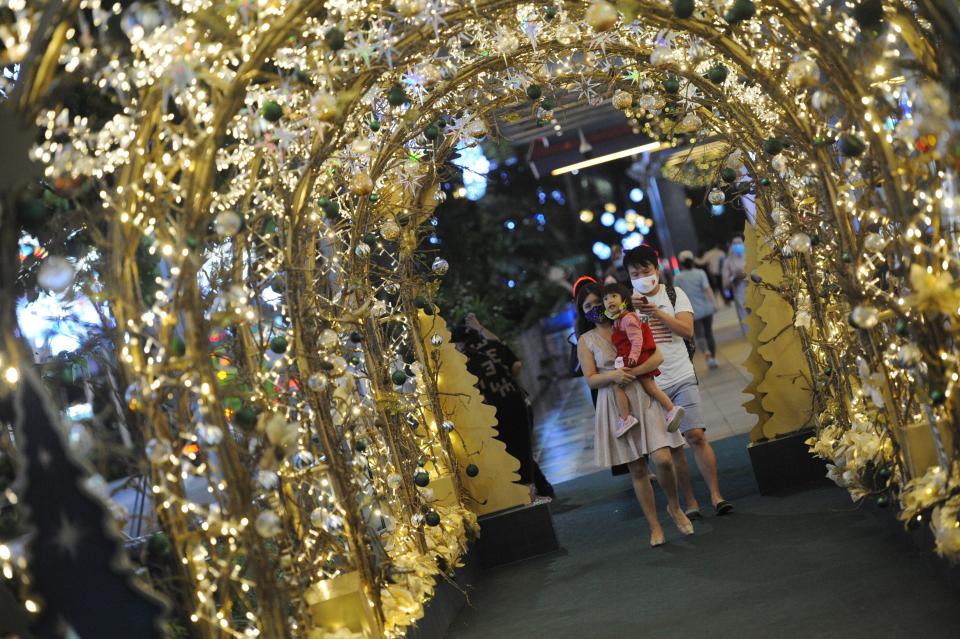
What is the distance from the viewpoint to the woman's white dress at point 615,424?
21.7 ft

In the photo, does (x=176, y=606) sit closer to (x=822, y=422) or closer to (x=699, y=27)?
(x=699, y=27)

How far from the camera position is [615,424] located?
673 centimetres

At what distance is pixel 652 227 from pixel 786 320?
33.5 meters

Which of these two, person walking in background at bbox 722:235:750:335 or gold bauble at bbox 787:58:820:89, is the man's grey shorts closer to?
gold bauble at bbox 787:58:820:89

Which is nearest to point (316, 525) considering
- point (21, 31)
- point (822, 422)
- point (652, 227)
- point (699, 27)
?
point (21, 31)

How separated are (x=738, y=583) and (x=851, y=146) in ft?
7.83

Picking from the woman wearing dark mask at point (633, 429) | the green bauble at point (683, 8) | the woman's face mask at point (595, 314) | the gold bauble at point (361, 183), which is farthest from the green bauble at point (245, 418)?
the woman's face mask at point (595, 314)

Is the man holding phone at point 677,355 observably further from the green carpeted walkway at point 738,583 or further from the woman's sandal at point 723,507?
the green carpeted walkway at point 738,583

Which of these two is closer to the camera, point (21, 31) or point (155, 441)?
point (21, 31)

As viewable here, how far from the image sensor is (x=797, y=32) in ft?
14.0

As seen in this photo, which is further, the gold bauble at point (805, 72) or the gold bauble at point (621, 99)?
the gold bauble at point (621, 99)

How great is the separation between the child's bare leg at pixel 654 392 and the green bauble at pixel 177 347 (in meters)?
3.46

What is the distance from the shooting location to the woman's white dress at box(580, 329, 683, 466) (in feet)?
21.7

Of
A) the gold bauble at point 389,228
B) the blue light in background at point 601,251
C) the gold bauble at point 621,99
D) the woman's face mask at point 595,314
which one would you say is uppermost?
the blue light in background at point 601,251
